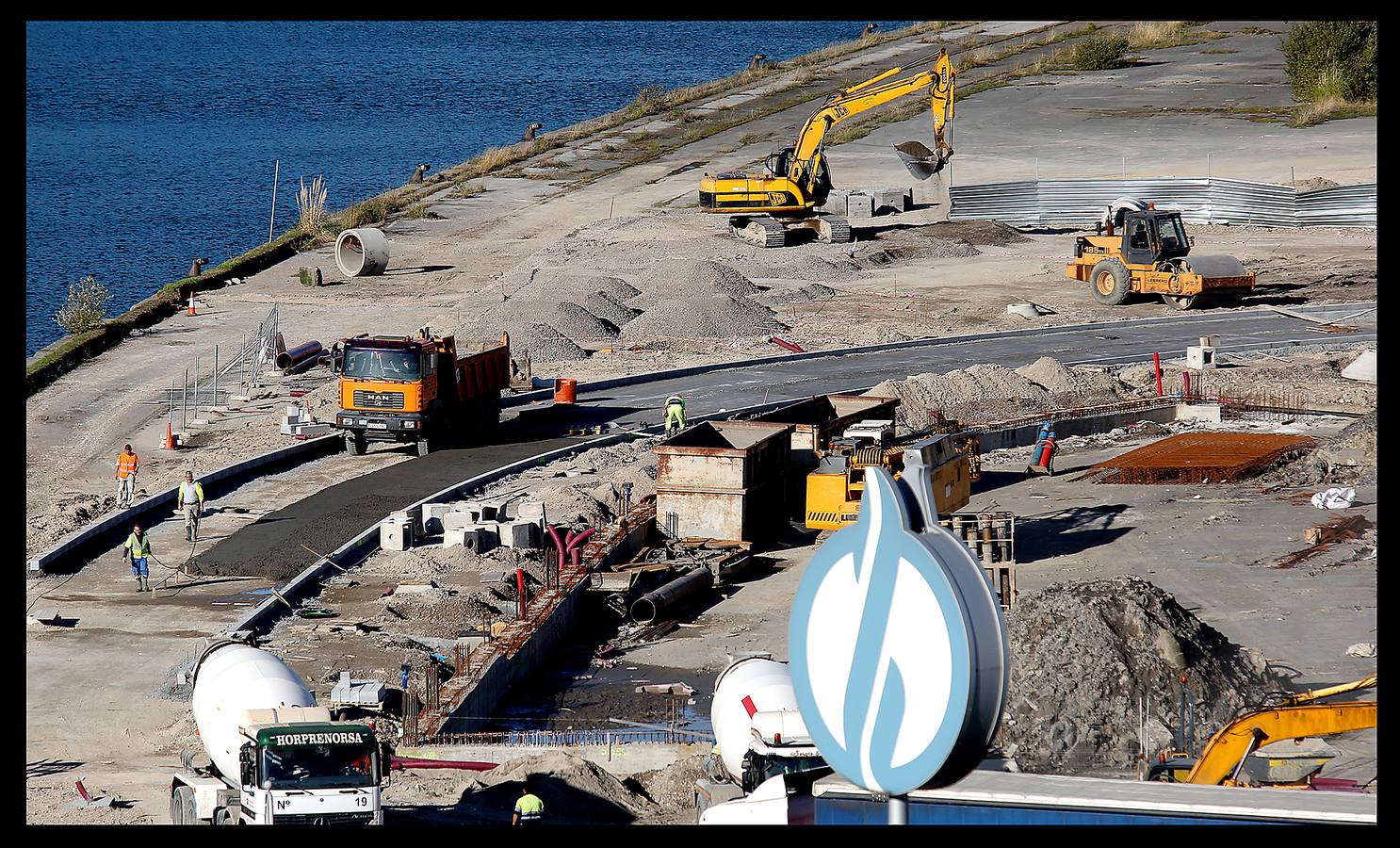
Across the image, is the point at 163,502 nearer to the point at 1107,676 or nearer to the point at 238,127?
the point at 1107,676

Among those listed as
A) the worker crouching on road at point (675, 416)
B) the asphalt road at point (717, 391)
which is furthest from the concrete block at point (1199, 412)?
the worker crouching on road at point (675, 416)

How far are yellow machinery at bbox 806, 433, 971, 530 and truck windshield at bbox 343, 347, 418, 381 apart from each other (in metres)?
9.99

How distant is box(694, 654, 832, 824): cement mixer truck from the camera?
1856 cm

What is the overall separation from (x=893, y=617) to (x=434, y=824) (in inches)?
386

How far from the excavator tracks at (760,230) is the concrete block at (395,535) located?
36.3 meters

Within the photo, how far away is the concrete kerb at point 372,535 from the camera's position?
27125 mm

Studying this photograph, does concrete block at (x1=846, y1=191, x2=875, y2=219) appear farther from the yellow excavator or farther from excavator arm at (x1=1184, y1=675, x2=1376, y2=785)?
excavator arm at (x1=1184, y1=675, x2=1376, y2=785)

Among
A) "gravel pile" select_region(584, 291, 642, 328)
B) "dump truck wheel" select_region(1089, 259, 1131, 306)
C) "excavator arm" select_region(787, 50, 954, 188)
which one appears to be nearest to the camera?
"gravel pile" select_region(584, 291, 642, 328)

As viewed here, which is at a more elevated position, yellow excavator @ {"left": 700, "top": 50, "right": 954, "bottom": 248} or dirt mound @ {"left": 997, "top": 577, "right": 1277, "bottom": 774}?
yellow excavator @ {"left": 700, "top": 50, "right": 954, "bottom": 248}

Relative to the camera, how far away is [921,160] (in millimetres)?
64000

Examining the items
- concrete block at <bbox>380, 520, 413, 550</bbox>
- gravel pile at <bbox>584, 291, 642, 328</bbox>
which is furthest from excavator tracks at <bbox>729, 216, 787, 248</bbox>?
concrete block at <bbox>380, 520, 413, 550</bbox>

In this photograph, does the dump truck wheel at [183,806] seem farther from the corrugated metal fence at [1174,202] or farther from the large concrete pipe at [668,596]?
the corrugated metal fence at [1174,202]

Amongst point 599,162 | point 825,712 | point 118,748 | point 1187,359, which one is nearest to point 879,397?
point 1187,359
